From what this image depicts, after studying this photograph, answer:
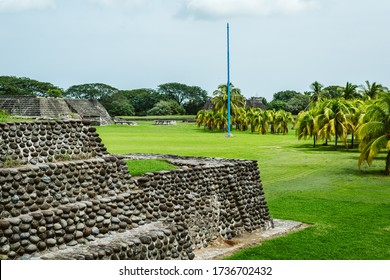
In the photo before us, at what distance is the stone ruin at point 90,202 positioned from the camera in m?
9.40

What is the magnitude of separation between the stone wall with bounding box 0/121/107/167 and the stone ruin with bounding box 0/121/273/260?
0.02 m

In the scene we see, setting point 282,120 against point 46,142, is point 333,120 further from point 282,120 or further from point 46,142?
point 46,142

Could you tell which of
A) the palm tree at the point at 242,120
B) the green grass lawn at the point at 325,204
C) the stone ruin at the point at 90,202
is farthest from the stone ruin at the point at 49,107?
the stone ruin at the point at 90,202

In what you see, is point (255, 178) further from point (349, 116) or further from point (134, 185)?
point (349, 116)

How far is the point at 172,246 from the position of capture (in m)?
10.4

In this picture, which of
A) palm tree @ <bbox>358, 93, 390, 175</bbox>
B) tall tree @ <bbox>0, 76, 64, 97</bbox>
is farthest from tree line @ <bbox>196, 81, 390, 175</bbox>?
tall tree @ <bbox>0, 76, 64, 97</bbox>

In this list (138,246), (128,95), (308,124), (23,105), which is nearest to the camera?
(138,246)

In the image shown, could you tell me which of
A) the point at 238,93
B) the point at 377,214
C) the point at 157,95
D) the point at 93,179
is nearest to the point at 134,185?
the point at 93,179

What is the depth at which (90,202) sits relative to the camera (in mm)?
10445

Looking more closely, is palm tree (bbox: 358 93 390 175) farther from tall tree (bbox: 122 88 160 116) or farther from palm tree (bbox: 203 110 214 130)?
tall tree (bbox: 122 88 160 116)

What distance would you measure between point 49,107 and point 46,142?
1895 inches

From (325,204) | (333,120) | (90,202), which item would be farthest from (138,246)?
(333,120)

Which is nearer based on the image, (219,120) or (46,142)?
(46,142)

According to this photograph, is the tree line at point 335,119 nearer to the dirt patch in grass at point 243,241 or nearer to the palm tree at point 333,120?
the palm tree at point 333,120
